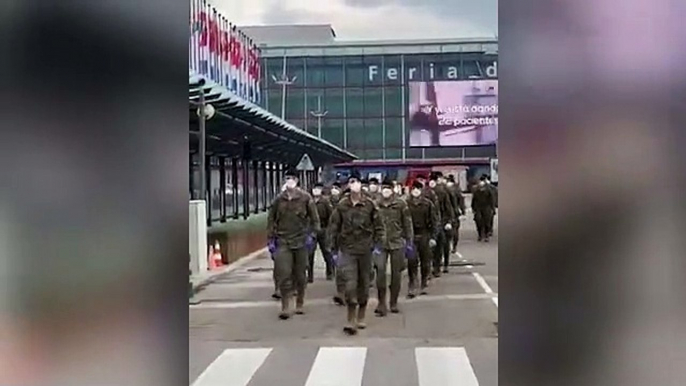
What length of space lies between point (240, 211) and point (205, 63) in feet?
16.6

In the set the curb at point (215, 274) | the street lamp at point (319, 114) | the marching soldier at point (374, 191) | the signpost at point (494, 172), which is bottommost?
the curb at point (215, 274)

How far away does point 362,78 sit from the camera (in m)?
54.5

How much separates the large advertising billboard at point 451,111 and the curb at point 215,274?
71.2 ft

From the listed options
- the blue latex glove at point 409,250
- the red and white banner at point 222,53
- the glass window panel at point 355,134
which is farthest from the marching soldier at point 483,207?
the glass window panel at point 355,134

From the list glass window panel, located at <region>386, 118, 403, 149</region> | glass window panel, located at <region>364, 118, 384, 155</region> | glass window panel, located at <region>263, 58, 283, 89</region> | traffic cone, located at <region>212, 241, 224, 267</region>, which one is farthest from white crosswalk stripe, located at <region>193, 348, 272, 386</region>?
glass window panel, located at <region>386, 118, 403, 149</region>

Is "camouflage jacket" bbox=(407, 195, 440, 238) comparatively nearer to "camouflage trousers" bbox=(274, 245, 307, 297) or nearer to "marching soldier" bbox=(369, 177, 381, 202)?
"marching soldier" bbox=(369, 177, 381, 202)

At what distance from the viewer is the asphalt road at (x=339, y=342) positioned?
8.19 m

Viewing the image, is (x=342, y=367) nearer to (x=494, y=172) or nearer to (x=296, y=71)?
(x=494, y=172)

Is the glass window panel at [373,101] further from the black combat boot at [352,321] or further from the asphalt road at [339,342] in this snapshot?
the black combat boot at [352,321]
